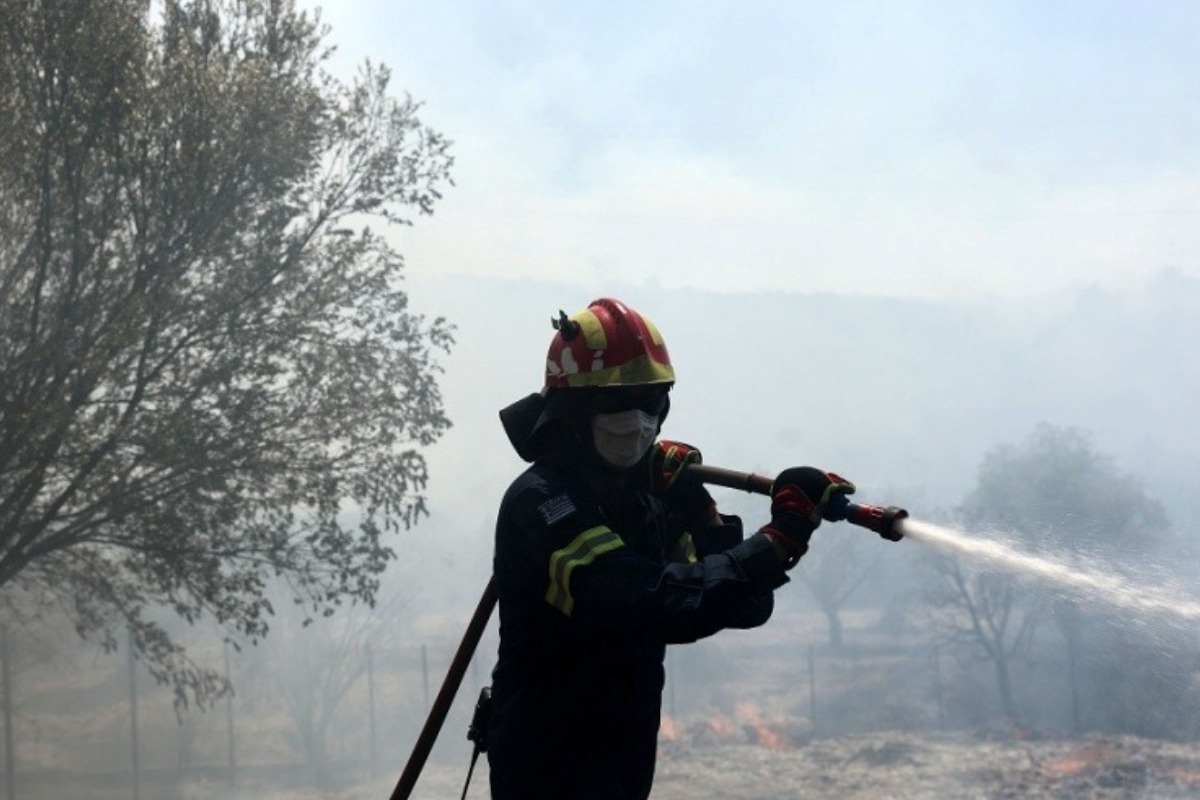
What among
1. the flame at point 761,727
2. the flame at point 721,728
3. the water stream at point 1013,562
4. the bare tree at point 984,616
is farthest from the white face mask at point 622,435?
the bare tree at point 984,616

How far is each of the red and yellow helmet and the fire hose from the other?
13.0 inches

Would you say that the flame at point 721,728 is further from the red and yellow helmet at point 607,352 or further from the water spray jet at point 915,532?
the red and yellow helmet at point 607,352

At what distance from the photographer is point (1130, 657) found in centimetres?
3984

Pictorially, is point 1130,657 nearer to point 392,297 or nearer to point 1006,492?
point 1006,492

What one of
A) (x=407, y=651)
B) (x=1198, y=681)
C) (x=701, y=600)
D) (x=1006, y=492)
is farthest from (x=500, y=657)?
(x=1006, y=492)

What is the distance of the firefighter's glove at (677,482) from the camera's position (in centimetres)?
388

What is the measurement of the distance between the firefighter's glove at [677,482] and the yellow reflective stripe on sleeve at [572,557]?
1.77 ft

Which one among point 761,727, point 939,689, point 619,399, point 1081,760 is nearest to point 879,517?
point 619,399

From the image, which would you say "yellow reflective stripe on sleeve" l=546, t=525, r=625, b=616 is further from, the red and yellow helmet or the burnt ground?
the burnt ground

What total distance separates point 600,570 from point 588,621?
13 centimetres

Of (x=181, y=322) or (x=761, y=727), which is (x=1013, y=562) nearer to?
(x=181, y=322)

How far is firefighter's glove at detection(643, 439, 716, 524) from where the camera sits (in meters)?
3.88

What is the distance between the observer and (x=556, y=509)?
341 centimetres

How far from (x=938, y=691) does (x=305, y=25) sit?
3540cm
